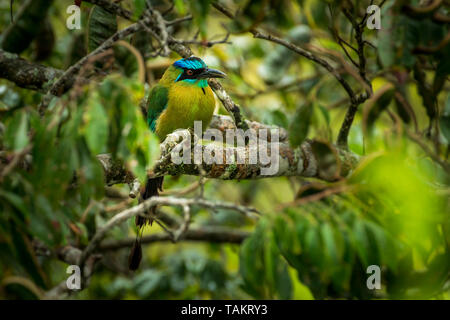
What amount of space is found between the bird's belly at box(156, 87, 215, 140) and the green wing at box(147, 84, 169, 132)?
33 millimetres

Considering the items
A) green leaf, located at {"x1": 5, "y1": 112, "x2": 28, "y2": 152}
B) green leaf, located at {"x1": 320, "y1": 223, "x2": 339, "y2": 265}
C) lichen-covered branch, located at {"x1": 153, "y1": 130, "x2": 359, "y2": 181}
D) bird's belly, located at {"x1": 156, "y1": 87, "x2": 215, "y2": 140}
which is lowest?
green leaf, located at {"x1": 320, "y1": 223, "x2": 339, "y2": 265}

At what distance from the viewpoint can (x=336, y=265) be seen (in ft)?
5.96

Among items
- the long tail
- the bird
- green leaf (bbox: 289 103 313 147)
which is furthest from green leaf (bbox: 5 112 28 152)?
the bird

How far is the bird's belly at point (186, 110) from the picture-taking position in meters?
3.28

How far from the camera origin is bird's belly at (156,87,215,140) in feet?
10.8

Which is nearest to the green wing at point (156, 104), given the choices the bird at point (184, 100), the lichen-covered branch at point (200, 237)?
the bird at point (184, 100)

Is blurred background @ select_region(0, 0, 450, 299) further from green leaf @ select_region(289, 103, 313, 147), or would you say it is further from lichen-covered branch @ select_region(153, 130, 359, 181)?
lichen-covered branch @ select_region(153, 130, 359, 181)

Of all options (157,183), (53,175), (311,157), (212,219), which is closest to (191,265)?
Answer: (212,219)

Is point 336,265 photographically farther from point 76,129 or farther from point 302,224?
point 76,129

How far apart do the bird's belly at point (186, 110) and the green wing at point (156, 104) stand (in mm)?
33

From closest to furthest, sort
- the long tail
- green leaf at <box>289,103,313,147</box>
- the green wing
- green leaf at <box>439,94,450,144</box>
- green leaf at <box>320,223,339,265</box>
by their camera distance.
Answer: green leaf at <box>320,223,339,265</box>
green leaf at <box>289,103,313,147</box>
green leaf at <box>439,94,450,144</box>
the long tail
the green wing

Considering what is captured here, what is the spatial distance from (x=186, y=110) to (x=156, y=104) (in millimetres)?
226

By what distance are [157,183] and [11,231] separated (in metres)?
1.60

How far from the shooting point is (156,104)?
340 cm
